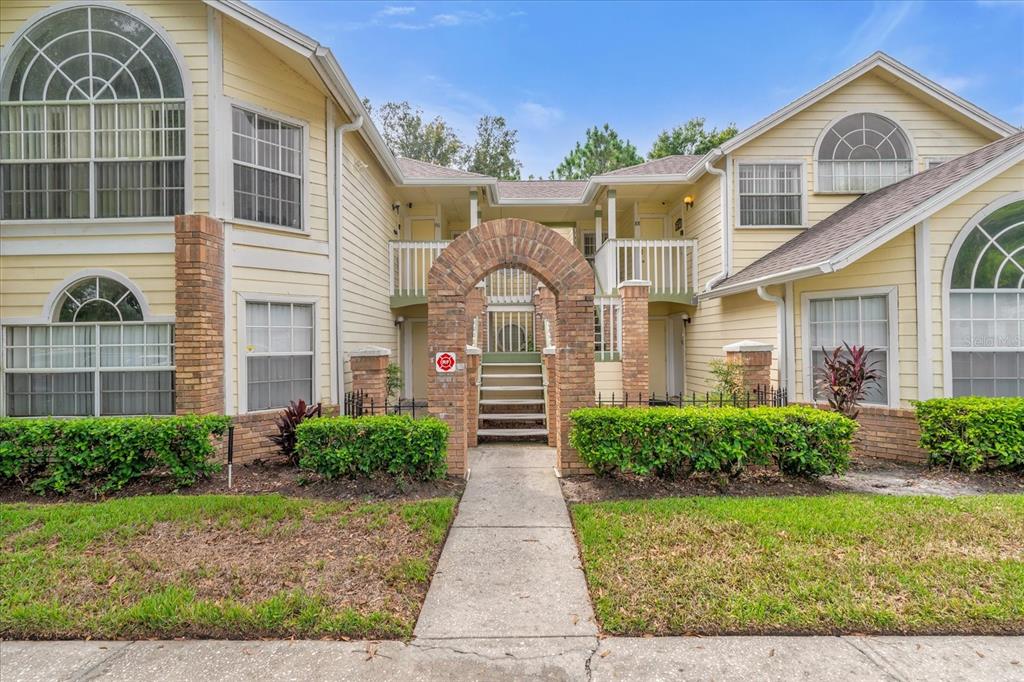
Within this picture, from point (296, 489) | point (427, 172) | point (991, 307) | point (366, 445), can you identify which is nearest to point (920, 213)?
point (991, 307)

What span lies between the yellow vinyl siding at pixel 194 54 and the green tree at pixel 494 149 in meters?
24.8

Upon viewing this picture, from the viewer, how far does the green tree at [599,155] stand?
100 ft

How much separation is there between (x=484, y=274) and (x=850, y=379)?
5.66 metres

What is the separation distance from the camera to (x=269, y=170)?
24.1 ft

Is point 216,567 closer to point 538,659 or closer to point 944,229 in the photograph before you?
point 538,659

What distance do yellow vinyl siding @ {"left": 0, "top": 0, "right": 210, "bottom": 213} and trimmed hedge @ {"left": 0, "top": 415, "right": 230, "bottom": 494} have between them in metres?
3.19

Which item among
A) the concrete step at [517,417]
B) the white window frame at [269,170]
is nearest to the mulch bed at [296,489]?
the concrete step at [517,417]

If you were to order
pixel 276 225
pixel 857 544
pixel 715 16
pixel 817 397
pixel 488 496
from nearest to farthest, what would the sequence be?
pixel 857 544
pixel 488 496
pixel 276 225
pixel 817 397
pixel 715 16

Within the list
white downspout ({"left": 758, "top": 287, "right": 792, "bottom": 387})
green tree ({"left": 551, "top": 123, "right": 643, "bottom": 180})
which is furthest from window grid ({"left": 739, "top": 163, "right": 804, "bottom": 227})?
green tree ({"left": 551, "top": 123, "right": 643, "bottom": 180})

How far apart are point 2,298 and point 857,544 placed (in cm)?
1097

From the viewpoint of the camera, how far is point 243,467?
21.9ft

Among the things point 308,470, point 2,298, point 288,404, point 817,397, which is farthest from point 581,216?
point 2,298

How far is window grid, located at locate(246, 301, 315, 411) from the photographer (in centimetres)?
711

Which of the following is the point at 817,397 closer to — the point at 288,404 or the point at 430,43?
the point at 288,404
